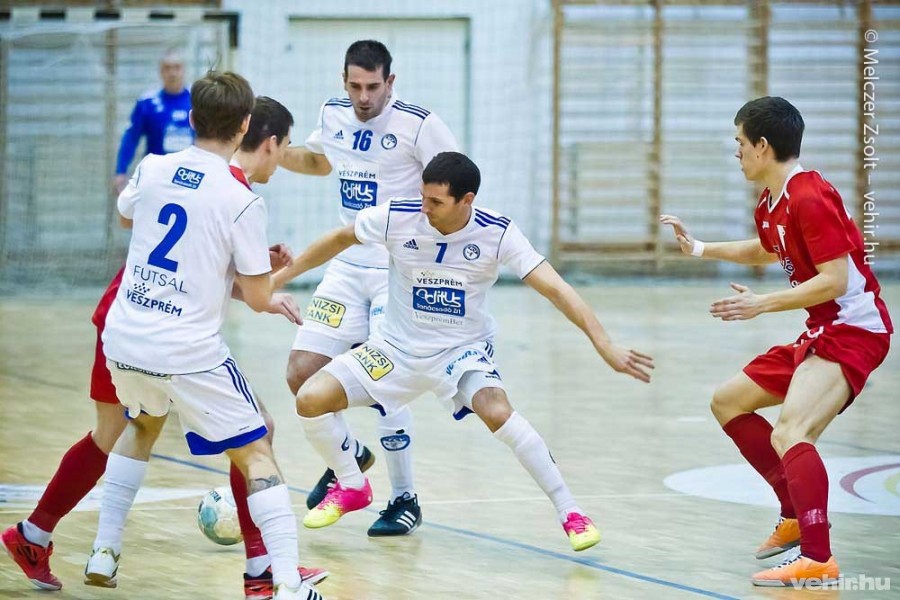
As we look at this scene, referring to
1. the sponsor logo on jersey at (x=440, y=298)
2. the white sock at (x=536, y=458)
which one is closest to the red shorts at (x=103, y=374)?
the sponsor logo on jersey at (x=440, y=298)

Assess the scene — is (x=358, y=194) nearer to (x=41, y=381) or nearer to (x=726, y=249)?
(x=726, y=249)

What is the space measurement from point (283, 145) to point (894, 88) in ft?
51.1

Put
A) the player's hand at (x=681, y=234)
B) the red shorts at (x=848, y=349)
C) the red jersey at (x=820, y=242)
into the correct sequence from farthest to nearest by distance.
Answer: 1. the player's hand at (x=681, y=234)
2. the red shorts at (x=848, y=349)
3. the red jersey at (x=820, y=242)

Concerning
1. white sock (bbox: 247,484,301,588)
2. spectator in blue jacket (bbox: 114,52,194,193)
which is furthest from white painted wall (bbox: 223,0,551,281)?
white sock (bbox: 247,484,301,588)

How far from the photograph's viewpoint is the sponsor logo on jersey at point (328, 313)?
6051mm

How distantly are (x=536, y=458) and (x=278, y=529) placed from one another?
4.20ft

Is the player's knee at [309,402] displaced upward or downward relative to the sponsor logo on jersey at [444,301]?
downward

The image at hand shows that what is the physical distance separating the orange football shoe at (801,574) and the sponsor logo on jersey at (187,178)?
2257 mm

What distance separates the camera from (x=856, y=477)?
21.5ft

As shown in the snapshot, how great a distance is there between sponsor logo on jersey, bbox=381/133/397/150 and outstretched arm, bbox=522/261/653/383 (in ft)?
3.82

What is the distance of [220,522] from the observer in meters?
5.12

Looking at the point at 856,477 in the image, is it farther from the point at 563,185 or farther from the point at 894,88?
the point at 894,88

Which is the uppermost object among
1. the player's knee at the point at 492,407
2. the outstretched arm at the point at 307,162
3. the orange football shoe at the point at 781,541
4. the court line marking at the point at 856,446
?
the outstretched arm at the point at 307,162

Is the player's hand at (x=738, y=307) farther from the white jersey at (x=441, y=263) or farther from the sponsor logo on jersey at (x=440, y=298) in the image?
the sponsor logo on jersey at (x=440, y=298)
